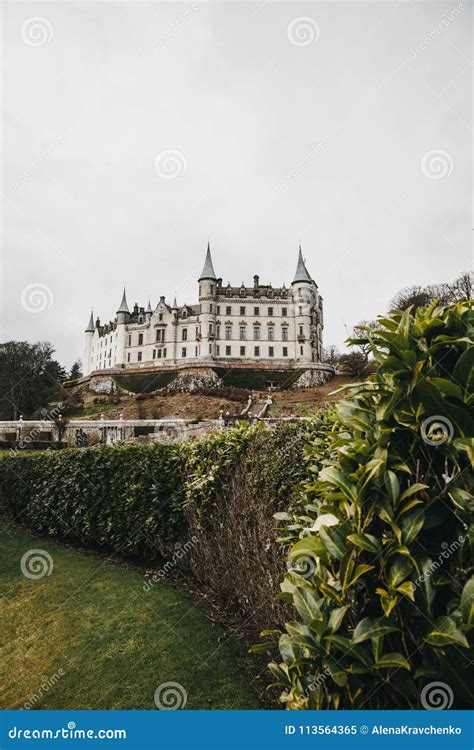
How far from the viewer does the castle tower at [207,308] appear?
2667 inches

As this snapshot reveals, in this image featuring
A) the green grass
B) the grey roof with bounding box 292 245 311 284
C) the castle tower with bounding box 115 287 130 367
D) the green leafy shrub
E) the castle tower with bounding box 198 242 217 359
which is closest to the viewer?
the green leafy shrub

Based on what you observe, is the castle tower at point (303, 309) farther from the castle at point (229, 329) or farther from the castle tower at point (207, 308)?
the castle tower at point (207, 308)

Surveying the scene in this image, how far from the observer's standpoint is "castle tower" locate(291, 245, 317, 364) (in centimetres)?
6831

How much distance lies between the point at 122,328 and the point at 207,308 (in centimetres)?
1493

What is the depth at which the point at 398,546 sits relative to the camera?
1554mm

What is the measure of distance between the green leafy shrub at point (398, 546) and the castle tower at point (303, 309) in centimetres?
6566

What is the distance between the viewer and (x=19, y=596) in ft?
21.2

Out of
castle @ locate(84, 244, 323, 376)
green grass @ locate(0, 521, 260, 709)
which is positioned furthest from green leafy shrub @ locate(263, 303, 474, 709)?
castle @ locate(84, 244, 323, 376)

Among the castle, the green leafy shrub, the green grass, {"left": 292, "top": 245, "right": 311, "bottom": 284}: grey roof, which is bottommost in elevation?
the green grass

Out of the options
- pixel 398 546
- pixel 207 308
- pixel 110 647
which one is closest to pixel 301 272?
pixel 207 308

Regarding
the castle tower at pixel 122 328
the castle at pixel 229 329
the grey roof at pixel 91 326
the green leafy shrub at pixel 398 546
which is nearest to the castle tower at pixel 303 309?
the castle at pixel 229 329

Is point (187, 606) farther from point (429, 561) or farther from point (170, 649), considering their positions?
point (429, 561)

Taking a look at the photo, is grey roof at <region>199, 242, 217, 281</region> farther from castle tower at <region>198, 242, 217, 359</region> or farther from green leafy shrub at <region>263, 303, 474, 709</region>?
green leafy shrub at <region>263, 303, 474, 709</region>

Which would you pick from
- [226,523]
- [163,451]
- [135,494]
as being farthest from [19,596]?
[226,523]
